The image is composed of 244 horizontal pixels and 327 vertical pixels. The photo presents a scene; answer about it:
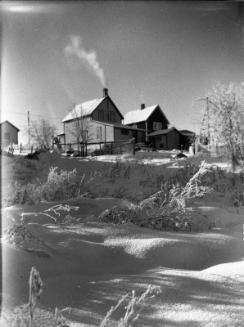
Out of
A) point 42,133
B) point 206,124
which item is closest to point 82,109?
point 42,133

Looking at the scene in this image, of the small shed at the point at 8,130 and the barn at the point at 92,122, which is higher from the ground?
the barn at the point at 92,122

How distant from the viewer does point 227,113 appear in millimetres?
2469

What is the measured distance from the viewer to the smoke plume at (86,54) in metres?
1.61

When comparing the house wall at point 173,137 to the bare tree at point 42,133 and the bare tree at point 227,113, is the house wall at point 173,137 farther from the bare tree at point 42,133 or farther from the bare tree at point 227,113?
the bare tree at point 42,133

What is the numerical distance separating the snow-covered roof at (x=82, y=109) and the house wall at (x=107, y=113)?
0.04 metres

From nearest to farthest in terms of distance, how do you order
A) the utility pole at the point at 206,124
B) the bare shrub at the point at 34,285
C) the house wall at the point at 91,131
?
the bare shrub at the point at 34,285 < the house wall at the point at 91,131 < the utility pole at the point at 206,124

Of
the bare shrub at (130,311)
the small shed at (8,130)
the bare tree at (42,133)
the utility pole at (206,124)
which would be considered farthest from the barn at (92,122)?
the bare shrub at (130,311)

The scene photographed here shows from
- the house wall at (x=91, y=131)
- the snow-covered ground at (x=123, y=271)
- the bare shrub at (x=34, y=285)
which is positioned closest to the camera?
the bare shrub at (x=34, y=285)

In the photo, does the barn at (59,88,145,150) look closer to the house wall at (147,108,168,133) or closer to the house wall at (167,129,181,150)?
the house wall at (147,108,168,133)

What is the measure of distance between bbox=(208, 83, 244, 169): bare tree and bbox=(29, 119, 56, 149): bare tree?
1297 millimetres

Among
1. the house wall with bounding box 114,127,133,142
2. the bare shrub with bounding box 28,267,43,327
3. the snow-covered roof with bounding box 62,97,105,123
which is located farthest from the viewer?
the house wall with bounding box 114,127,133,142

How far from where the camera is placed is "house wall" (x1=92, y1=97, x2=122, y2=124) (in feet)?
6.16

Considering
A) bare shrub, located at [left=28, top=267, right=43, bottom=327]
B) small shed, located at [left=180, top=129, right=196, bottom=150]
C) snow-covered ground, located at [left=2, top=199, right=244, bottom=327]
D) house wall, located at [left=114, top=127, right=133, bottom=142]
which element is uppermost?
house wall, located at [left=114, top=127, right=133, bottom=142]

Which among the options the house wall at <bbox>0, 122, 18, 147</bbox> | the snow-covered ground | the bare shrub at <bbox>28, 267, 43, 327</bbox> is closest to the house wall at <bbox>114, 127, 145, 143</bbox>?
the snow-covered ground
